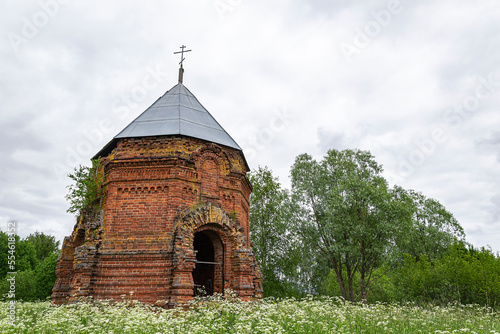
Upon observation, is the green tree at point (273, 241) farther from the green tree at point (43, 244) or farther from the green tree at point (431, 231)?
the green tree at point (43, 244)

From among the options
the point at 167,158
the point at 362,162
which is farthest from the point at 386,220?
the point at 167,158

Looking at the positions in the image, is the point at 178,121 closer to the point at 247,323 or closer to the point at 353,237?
the point at 247,323

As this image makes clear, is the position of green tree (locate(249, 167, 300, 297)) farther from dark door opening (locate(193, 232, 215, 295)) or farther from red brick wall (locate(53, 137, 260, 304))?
red brick wall (locate(53, 137, 260, 304))

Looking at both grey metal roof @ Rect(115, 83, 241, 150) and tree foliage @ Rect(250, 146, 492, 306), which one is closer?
grey metal roof @ Rect(115, 83, 241, 150)

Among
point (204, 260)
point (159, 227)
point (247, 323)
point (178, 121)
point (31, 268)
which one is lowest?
point (247, 323)

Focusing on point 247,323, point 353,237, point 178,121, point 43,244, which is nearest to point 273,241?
point 353,237

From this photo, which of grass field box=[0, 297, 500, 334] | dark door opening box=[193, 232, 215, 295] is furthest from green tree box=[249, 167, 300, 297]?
grass field box=[0, 297, 500, 334]

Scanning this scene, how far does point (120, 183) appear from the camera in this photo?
1243 centimetres

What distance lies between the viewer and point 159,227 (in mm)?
11703

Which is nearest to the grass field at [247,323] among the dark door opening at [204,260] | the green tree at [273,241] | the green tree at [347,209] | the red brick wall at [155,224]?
the red brick wall at [155,224]

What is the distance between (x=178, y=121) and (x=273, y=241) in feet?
49.3

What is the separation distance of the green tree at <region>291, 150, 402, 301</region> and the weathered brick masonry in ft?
29.5

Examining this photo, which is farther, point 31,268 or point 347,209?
point 31,268

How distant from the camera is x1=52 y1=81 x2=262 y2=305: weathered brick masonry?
1112 centimetres
